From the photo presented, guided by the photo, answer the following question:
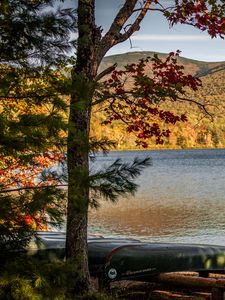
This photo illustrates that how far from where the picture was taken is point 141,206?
41.0 metres

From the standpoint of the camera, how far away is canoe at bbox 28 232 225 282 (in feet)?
31.3

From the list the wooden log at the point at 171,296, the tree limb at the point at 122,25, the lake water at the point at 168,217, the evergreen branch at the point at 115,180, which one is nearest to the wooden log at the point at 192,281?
the wooden log at the point at 171,296

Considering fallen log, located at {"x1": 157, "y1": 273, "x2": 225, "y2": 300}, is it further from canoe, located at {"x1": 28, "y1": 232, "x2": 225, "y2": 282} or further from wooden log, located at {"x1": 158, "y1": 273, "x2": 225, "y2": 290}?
canoe, located at {"x1": 28, "y1": 232, "x2": 225, "y2": 282}

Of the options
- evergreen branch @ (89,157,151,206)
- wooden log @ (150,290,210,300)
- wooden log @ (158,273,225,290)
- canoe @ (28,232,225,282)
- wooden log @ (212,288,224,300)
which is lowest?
wooden log @ (150,290,210,300)

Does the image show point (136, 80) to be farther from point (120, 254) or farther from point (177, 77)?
point (120, 254)

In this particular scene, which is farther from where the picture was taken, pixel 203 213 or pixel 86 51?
pixel 203 213

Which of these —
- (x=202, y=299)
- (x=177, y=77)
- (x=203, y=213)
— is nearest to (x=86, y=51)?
(x=177, y=77)

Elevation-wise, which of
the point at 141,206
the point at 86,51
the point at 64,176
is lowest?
the point at 141,206

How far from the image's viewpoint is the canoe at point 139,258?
9555 mm

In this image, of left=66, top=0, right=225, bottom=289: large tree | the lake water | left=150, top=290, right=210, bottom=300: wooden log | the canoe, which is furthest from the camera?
the lake water

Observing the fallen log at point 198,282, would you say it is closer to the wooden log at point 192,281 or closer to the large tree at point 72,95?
the wooden log at point 192,281

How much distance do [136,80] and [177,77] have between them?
74 centimetres

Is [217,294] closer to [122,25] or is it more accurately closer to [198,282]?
[198,282]

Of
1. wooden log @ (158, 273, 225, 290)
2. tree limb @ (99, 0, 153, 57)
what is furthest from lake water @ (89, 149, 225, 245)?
tree limb @ (99, 0, 153, 57)
